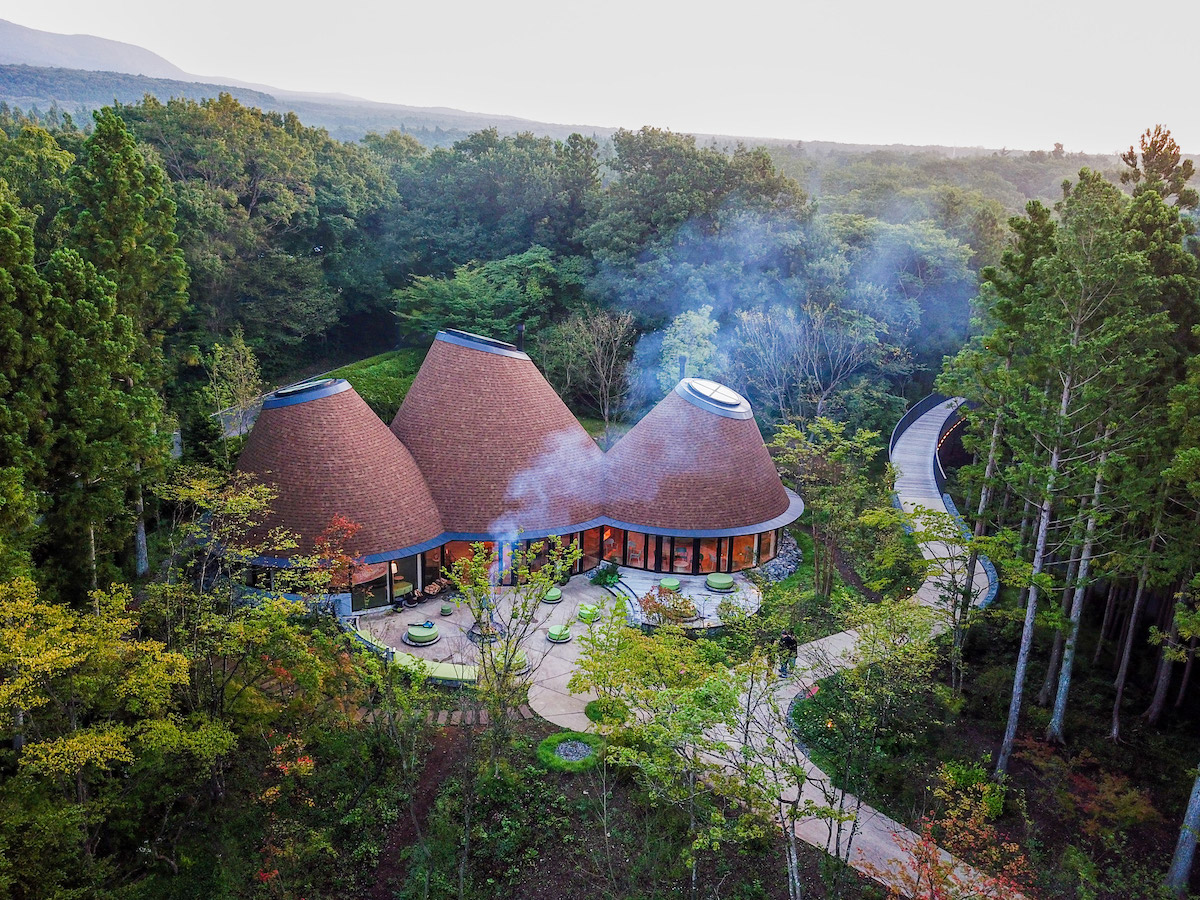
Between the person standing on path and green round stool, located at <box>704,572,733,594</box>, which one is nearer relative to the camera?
the person standing on path

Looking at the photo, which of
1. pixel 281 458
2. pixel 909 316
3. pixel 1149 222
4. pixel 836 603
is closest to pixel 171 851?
pixel 281 458

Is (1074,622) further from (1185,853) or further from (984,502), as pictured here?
(984,502)

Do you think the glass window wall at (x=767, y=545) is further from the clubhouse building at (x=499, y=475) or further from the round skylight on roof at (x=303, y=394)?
the round skylight on roof at (x=303, y=394)

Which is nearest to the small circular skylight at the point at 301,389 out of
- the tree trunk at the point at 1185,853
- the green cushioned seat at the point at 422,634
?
the green cushioned seat at the point at 422,634

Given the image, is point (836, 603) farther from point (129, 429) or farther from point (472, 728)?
point (129, 429)

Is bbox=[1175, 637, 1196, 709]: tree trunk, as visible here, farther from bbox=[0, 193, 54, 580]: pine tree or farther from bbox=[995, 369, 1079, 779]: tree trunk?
bbox=[0, 193, 54, 580]: pine tree

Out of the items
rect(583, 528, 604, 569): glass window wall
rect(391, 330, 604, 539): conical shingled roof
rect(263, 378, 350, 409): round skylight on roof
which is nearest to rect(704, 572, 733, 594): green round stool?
rect(583, 528, 604, 569): glass window wall

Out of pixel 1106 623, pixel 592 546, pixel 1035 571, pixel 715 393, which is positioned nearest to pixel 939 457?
pixel 715 393
